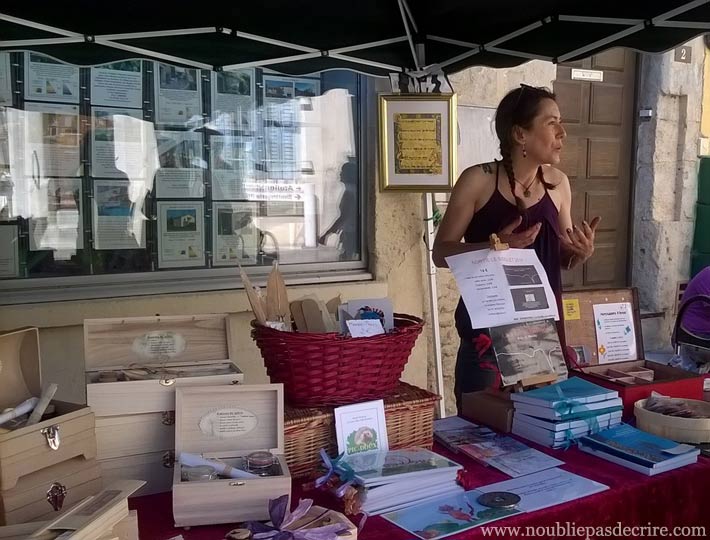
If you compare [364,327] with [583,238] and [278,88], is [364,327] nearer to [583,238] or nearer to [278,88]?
[583,238]

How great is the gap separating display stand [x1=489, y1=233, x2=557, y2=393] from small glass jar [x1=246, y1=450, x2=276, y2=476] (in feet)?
2.51

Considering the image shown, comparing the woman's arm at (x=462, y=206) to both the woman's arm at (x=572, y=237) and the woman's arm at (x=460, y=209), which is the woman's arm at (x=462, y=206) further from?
the woman's arm at (x=572, y=237)

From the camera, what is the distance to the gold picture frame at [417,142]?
10.7 ft

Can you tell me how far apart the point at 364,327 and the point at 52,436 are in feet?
2.30

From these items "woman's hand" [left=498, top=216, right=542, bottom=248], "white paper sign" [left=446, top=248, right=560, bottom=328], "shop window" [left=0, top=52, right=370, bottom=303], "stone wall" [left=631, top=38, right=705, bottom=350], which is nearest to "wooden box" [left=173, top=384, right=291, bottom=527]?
"white paper sign" [left=446, top=248, right=560, bottom=328]

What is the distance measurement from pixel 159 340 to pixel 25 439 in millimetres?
475

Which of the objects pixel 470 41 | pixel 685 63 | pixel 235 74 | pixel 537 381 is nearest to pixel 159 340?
pixel 537 381

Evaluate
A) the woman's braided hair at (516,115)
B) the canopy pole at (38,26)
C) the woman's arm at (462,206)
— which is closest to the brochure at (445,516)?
the woman's arm at (462,206)

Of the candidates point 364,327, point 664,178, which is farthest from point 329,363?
point 664,178

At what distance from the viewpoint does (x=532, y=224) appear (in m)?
2.25

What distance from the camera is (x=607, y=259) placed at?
5.17 meters

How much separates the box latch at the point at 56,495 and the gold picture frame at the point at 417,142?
244 centimetres

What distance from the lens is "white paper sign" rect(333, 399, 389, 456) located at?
5.12ft

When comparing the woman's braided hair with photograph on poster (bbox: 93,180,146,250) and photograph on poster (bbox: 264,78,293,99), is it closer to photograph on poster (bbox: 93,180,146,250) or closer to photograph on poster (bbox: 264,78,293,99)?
photograph on poster (bbox: 264,78,293,99)
